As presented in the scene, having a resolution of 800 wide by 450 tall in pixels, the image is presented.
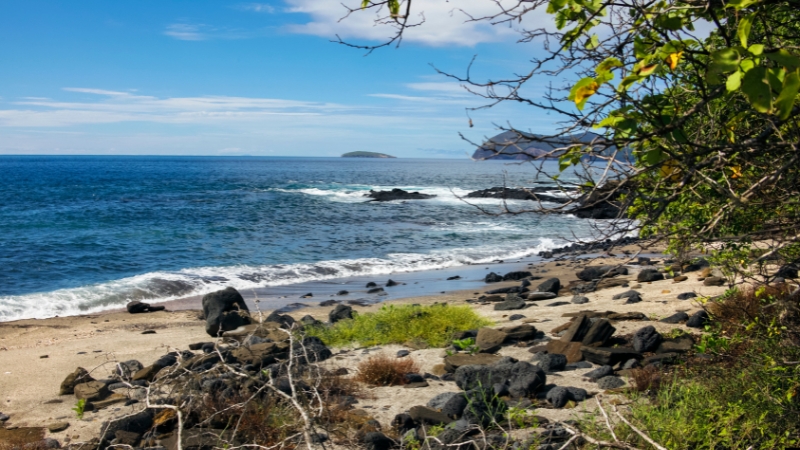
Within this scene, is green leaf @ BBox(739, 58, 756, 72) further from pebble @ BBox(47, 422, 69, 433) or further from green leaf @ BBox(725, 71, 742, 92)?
pebble @ BBox(47, 422, 69, 433)

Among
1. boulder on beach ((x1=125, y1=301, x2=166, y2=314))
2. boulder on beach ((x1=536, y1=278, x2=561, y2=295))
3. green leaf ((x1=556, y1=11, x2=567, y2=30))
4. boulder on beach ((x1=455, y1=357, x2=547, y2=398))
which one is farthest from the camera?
boulder on beach ((x1=125, y1=301, x2=166, y2=314))

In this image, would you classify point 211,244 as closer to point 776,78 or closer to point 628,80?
point 628,80

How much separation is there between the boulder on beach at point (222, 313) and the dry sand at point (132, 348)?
0.91ft

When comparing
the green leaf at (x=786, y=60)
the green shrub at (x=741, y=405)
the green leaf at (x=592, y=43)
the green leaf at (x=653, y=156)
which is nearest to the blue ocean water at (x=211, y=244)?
the green shrub at (x=741, y=405)

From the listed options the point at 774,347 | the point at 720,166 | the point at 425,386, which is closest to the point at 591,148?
the point at 720,166

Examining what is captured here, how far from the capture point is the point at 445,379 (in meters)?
7.46

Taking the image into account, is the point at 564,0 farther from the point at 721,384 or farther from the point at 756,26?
the point at 721,384

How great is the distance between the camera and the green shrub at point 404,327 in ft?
30.7

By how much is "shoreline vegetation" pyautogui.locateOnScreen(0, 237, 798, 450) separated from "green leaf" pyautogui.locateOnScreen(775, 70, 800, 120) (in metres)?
1.02

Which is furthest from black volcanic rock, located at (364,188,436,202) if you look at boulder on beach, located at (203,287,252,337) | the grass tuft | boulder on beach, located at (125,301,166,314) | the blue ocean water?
the grass tuft

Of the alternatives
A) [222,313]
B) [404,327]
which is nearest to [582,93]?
[404,327]

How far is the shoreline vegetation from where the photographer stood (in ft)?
14.7

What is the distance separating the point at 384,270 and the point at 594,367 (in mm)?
14369

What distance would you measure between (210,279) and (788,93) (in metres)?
18.7
